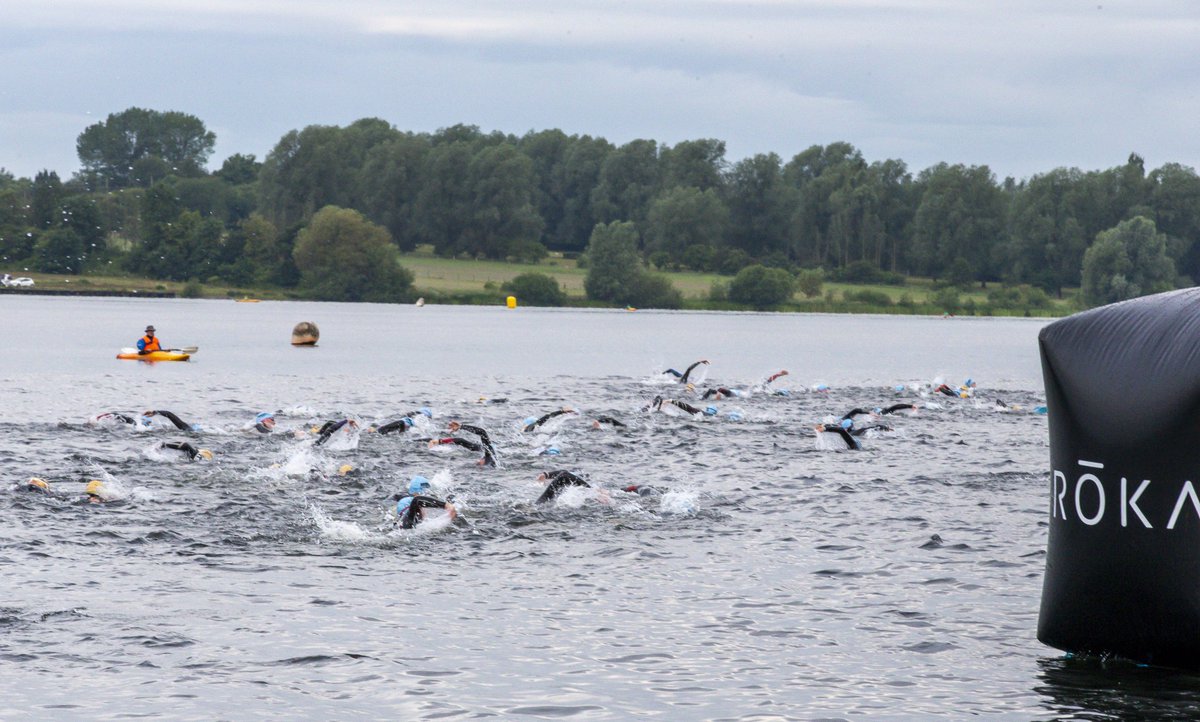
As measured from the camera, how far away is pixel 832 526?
58.6 ft

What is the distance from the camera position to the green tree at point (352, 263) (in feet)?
502

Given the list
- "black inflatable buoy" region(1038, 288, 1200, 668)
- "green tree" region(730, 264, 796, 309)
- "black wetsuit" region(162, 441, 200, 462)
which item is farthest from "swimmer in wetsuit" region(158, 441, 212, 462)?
"green tree" region(730, 264, 796, 309)

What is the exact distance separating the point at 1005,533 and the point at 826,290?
154m

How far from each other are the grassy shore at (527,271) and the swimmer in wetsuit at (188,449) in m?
135

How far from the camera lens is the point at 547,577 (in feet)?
47.9

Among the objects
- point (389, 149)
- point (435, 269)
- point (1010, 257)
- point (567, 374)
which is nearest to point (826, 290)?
point (1010, 257)

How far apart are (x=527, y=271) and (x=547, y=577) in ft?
503

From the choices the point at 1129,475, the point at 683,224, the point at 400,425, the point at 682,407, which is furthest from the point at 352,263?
the point at 1129,475

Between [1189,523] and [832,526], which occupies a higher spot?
[1189,523]

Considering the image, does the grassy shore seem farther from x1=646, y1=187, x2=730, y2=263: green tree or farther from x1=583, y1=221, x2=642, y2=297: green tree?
x1=646, y1=187, x2=730, y2=263: green tree

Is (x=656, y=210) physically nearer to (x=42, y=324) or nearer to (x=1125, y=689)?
(x=42, y=324)

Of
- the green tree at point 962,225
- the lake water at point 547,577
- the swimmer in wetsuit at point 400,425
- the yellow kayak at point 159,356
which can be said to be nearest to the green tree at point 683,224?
the green tree at point 962,225

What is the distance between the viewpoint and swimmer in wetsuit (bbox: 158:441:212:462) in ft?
73.4

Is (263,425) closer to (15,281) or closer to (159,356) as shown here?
(159,356)
